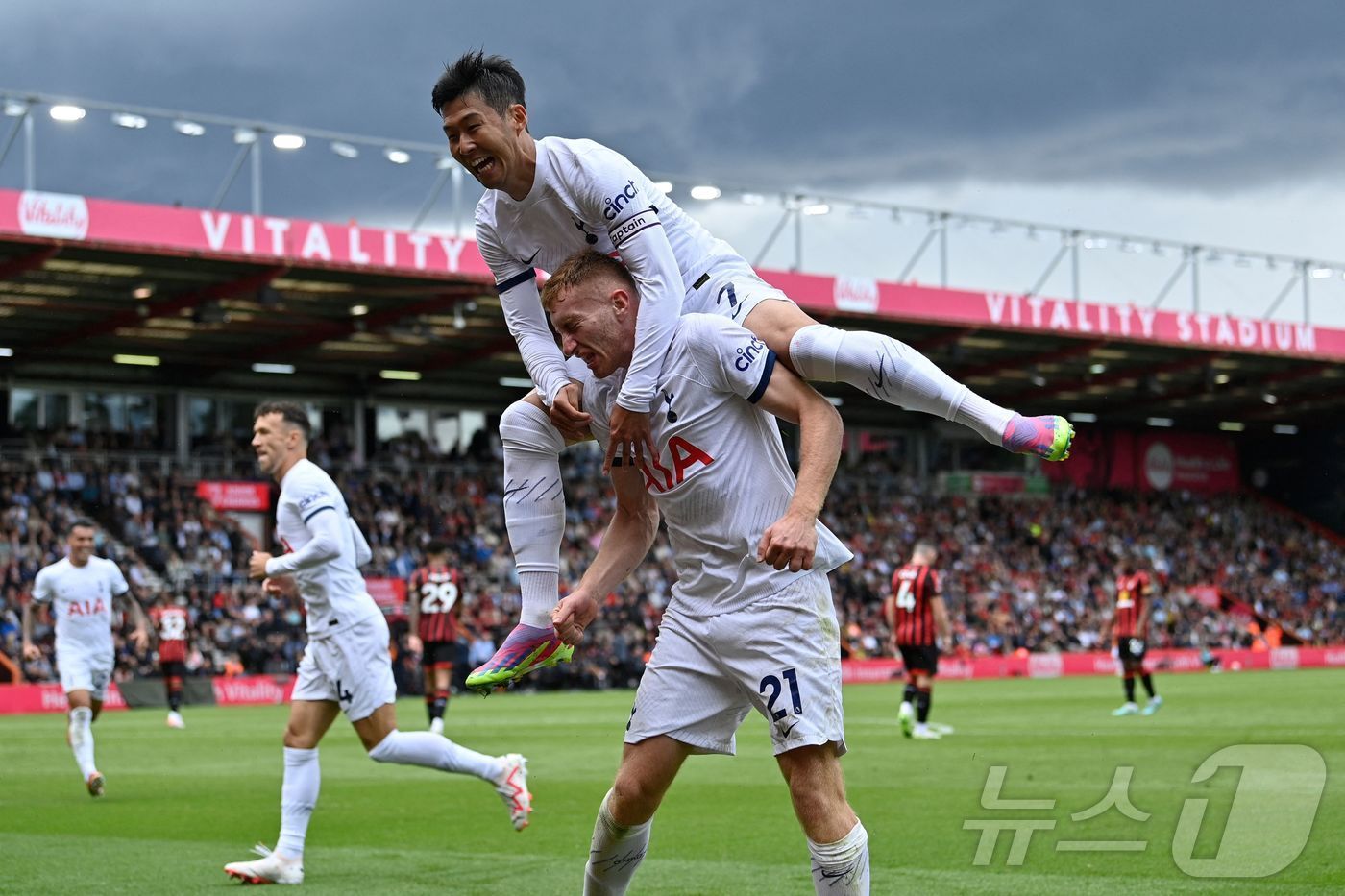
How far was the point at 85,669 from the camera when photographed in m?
14.2

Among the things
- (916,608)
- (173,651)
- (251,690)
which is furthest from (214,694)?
(916,608)

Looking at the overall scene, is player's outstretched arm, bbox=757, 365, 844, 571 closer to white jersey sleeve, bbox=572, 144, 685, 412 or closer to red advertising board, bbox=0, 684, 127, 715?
white jersey sleeve, bbox=572, 144, 685, 412

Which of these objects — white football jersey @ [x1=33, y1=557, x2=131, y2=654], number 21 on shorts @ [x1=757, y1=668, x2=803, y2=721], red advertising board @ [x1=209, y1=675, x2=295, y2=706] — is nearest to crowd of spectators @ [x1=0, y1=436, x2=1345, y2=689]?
red advertising board @ [x1=209, y1=675, x2=295, y2=706]

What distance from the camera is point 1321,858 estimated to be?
7965mm

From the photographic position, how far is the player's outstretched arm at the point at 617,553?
18.6 feet

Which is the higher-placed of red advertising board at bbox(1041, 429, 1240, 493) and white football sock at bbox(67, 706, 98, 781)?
red advertising board at bbox(1041, 429, 1240, 493)

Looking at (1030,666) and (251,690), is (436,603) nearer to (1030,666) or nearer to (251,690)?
(251,690)

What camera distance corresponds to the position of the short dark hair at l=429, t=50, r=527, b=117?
18.3ft

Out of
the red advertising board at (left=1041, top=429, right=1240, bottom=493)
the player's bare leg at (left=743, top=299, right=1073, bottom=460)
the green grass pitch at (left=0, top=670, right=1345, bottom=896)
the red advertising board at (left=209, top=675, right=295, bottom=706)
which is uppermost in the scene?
the red advertising board at (left=1041, top=429, right=1240, bottom=493)

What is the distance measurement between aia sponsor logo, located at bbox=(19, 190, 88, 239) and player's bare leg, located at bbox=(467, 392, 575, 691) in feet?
84.4

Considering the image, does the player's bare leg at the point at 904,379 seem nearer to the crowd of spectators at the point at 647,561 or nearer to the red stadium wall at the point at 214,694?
the crowd of spectators at the point at 647,561

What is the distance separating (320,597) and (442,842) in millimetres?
1739

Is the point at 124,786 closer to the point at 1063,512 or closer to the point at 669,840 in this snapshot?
the point at 669,840

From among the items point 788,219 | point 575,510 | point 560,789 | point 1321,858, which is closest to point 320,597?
point 560,789
